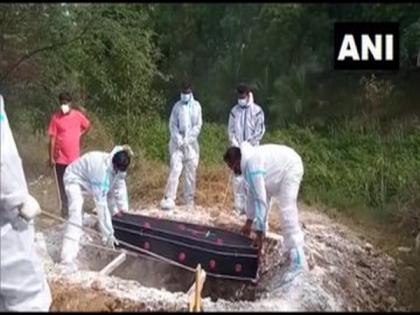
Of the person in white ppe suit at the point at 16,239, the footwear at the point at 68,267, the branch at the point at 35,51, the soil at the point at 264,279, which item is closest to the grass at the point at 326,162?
the branch at the point at 35,51

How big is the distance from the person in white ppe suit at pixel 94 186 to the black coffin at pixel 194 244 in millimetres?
267

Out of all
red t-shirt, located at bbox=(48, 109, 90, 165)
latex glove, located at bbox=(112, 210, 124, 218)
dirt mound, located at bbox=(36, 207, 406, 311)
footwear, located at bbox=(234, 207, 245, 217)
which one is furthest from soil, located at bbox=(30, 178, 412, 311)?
red t-shirt, located at bbox=(48, 109, 90, 165)

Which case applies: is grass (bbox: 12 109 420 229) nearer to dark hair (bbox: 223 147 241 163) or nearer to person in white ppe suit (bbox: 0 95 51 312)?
dark hair (bbox: 223 147 241 163)

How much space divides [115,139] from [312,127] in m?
4.80

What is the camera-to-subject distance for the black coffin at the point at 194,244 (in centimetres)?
838

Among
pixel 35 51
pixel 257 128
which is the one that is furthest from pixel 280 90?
pixel 257 128

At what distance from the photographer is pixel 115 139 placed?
1600 cm

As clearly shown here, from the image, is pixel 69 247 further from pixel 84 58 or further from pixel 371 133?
pixel 371 133

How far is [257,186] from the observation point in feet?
26.7

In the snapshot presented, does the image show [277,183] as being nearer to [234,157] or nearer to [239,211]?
[234,157]

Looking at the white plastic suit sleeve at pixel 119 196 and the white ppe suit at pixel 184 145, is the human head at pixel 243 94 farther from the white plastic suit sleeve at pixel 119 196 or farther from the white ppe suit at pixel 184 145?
the white plastic suit sleeve at pixel 119 196

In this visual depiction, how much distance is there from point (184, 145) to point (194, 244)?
9.71 feet

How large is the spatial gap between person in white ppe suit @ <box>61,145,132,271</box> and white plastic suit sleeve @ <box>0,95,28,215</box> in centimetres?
292

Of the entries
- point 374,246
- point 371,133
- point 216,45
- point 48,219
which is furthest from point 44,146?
point 216,45
